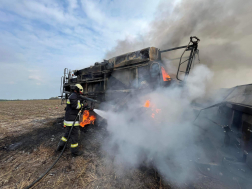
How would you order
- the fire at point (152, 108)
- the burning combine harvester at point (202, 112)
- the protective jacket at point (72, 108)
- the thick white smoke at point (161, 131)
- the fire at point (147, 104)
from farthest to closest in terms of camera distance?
the fire at point (147, 104)
the fire at point (152, 108)
the protective jacket at point (72, 108)
the thick white smoke at point (161, 131)
the burning combine harvester at point (202, 112)

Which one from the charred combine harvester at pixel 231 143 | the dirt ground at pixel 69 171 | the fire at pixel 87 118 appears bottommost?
the dirt ground at pixel 69 171

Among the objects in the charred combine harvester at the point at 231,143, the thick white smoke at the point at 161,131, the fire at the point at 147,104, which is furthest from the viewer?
the fire at the point at 147,104

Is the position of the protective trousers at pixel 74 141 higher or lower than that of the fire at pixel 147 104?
lower

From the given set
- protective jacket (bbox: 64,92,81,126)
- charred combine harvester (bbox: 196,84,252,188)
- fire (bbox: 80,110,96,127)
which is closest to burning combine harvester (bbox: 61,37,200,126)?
fire (bbox: 80,110,96,127)

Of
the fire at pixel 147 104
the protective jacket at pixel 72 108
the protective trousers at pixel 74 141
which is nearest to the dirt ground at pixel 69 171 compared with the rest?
the protective trousers at pixel 74 141

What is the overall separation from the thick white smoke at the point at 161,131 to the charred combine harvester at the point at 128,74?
20.9 inches

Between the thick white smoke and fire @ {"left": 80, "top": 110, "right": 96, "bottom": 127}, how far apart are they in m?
1.47

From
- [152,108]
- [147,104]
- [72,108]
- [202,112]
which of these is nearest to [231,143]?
[202,112]

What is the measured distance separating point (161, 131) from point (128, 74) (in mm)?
2766

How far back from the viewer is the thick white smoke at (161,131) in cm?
308

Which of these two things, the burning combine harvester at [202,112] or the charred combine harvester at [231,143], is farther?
the burning combine harvester at [202,112]

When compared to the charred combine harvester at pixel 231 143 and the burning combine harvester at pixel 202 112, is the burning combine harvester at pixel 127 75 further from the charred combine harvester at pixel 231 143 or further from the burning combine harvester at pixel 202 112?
the charred combine harvester at pixel 231 143

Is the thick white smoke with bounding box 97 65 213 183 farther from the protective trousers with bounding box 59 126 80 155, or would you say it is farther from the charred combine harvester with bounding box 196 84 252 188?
the protective trousers with bounding box 59 126 80 155

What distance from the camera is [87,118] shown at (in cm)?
624
